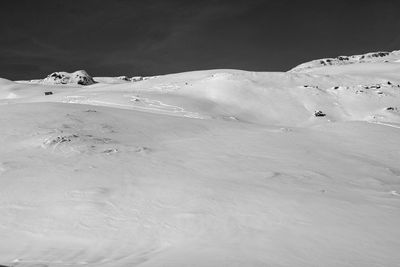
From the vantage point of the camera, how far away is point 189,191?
28.7ft

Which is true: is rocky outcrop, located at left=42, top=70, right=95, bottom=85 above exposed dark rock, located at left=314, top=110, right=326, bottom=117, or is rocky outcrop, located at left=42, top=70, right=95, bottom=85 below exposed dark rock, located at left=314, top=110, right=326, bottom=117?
above

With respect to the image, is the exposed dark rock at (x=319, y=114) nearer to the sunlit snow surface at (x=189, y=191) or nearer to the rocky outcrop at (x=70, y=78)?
the sunlit snow surface at (x=189, y=191)

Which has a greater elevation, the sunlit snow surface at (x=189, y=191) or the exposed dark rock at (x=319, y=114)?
the exposed dark rock at (x=319, y=114)

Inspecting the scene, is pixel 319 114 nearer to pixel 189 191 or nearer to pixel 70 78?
pixel 189 191

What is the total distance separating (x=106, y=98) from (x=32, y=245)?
2378 cm

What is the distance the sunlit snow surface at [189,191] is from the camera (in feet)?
19.6

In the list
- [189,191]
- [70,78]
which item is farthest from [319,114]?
[70,78]

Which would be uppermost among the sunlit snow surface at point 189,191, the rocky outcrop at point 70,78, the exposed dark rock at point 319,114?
the rocky outcrop at point 70,78

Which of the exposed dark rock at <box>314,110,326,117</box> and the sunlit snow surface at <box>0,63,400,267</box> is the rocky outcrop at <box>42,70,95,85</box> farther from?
the sunlit snow surface at <box>0,63,400,267</box>

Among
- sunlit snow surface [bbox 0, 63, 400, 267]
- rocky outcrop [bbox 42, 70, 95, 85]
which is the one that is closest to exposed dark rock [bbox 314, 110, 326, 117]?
sunlit snow surface [bbox 0, 63, 400, 267]

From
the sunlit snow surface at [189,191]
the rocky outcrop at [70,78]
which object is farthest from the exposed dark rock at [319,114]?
the rocky outcrop at [70,78]

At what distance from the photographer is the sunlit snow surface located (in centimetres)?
599

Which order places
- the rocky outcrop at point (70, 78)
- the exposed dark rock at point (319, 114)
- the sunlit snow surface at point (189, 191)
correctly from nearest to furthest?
the sunlit snow surface at point (189, 191), the exposed dark rock at point (319, 114), the rocky outcrop at point (70, 78)

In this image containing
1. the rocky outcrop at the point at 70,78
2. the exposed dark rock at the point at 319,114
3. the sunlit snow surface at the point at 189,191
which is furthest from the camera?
the rocky outcrop at the point at 70,78
